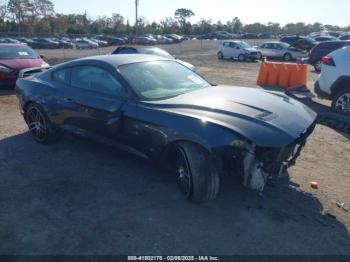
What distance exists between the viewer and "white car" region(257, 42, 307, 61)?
24.8 meters

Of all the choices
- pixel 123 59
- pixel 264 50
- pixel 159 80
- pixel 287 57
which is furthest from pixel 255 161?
pixel 264 50

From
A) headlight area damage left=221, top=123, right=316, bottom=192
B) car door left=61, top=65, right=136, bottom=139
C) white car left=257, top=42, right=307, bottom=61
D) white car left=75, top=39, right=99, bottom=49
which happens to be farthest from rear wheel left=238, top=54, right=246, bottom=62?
white car left=75, top=39, right=99, bottom=49

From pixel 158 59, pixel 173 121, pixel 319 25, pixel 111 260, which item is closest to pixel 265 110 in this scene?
pixel 173 121

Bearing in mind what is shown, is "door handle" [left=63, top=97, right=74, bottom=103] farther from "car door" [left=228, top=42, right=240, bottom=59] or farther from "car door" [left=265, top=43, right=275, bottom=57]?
"car door" [left=265, top=43, right=275, bottom=57]

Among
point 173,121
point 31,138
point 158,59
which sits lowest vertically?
point 31,138

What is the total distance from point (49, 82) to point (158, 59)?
6.05 feet

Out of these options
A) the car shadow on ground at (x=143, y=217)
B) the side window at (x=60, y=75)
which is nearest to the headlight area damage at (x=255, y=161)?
the car shadow on ground at (x=143, y=217)

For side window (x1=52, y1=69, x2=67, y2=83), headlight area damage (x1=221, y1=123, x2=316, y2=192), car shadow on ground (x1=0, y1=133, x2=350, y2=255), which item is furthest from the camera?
side window (x1=52, y1=69, x2=67, y2=83)

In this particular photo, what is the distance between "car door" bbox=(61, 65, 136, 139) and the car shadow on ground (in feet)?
1.23

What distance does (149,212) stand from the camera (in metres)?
3.78

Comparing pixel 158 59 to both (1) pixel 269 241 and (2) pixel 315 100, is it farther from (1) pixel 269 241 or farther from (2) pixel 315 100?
(2) pixel 315 100

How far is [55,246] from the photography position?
10.6 feet

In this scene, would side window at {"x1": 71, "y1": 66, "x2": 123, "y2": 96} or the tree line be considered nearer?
side window at {"x1": 71, "y1": 66, "x2": 123, "y2": 96}

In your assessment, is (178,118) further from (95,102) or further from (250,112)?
(95,102)
